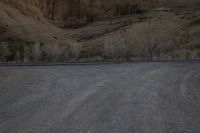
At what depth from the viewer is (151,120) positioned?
285 inches

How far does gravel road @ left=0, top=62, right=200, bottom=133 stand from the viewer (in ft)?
22.3

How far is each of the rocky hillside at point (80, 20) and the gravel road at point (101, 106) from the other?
981 inches

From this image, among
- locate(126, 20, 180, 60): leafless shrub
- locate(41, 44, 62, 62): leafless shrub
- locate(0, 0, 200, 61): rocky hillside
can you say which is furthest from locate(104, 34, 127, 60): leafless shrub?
locate(41, 44, 62, 62): leafless shrub

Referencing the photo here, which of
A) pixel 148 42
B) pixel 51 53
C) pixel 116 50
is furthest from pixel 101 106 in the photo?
pixel 51 53

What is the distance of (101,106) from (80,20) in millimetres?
57846

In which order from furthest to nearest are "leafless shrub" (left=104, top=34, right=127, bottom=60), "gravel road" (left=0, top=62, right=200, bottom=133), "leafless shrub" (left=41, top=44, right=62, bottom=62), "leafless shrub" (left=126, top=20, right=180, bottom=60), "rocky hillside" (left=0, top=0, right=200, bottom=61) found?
"rocky hillside" (left=0, top=0, right=200, bottom=61)
"leafless shrub" (left=41, top=44, right=62, bottom=62)
"leafless shrub" (left=126, top=20, right=180, bottom=60)
"leafless shrub" (left=104, top=34, right=127, bottom=60)
"gravel road" (left=0, top=62, right=200, bottom=133)

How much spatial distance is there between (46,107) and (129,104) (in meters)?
2.16

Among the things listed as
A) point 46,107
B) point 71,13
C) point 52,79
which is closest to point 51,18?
point 71,13

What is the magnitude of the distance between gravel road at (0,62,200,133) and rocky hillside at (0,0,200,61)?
24925 millimetres

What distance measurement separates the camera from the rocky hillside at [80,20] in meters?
46.7

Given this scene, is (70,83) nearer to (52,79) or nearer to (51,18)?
(52,79)

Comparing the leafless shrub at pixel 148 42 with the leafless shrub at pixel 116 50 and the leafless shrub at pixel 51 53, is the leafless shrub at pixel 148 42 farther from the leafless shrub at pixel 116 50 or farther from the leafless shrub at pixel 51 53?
the leafless shrub at pixel 51 53

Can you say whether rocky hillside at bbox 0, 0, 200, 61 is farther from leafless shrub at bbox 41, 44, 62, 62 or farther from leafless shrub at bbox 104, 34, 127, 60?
leafless shrub at bbox 104, 34, 127, 60

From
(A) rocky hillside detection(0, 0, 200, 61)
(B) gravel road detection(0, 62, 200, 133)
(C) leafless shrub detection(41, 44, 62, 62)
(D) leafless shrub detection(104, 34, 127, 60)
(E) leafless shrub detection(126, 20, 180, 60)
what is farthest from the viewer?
(A) rocky hillside detection(0, 0, 200, 61)
